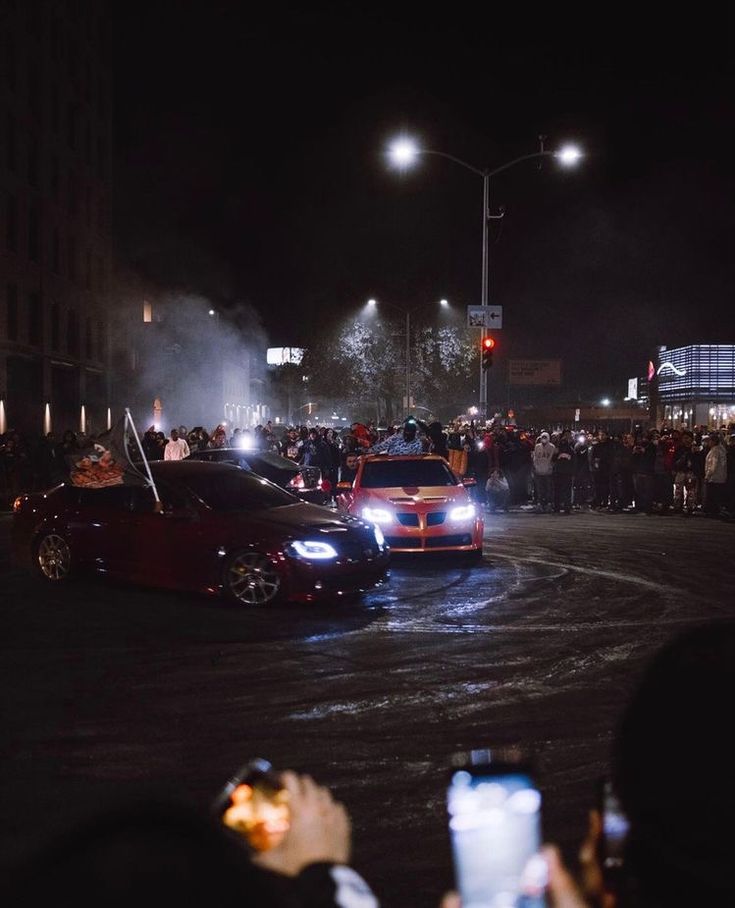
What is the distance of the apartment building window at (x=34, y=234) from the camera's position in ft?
153

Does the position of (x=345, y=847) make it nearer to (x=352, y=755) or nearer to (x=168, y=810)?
(x=168, y=810)

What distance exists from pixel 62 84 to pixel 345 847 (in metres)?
53.1

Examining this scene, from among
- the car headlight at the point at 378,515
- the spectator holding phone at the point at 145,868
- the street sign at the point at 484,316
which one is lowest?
the car headlight at the point at 378,515

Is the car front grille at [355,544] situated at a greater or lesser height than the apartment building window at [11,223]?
lesser

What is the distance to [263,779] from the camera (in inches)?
77.2

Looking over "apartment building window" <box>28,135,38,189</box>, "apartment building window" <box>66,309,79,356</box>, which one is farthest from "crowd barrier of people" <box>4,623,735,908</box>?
"apartment building window" <box>66,309,79,356</box>

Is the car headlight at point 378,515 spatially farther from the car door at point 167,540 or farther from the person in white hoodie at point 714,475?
the person in white hoodie at point 714,475

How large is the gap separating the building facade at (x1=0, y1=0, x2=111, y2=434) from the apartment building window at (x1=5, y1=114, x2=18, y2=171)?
0.05m

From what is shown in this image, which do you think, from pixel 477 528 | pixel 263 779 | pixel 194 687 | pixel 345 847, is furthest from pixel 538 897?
pixel 477 528

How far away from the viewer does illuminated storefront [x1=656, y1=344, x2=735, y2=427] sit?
84.5 meters

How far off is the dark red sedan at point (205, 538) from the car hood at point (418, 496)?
2527mm

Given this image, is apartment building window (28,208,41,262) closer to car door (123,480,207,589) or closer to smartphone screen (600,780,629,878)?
car door (123,480,207,589)

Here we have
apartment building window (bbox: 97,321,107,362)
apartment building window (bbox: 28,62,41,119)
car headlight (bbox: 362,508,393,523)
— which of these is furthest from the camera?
apartment building window (bbox: 97,321,107,362)

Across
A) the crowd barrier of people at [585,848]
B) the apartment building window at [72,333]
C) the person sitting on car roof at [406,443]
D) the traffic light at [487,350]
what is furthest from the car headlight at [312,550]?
the apartment building window at [72,333]
